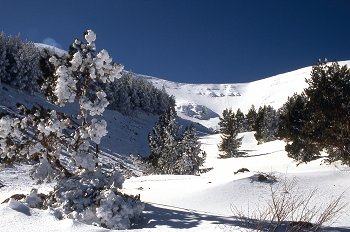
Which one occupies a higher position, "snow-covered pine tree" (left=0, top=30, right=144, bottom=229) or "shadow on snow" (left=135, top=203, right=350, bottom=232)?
"snow-covered pine tree" (left=0, top=30, right=144, bottom=229)

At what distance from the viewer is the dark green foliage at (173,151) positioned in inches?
1550

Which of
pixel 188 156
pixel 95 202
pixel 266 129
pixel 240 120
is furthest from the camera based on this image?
pixel 240 120

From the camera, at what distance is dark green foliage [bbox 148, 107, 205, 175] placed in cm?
3938

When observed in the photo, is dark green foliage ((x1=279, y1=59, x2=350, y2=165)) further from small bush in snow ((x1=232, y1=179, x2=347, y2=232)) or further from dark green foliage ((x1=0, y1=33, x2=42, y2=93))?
dark green foliage ((x1=0, y1=33, x2=42, y2=93))

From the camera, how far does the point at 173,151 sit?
42656 millimetres

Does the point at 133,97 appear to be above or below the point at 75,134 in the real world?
above

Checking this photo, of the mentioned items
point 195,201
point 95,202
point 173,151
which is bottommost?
point 95,202

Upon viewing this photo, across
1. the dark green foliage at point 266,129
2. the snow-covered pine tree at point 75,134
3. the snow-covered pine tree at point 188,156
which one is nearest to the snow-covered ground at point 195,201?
the snow-covered pine tree at point 75,134

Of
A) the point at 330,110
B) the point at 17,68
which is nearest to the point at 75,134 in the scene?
the point at 330,110

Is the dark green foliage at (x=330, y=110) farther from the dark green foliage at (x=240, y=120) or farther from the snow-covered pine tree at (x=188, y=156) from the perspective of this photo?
the dark green foliage at (x=240, y=120)

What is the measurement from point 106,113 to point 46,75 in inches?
2904

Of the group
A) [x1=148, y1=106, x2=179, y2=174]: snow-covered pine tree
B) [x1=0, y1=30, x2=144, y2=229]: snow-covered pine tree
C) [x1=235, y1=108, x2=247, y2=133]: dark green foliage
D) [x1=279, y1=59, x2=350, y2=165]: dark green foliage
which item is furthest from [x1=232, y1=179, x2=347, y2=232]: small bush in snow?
[x1=235, y1=108, x2=247, y2=133]: dark green foliage

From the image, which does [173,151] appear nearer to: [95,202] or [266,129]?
[95,202]

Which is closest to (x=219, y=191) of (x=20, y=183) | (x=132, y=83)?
(x=20, y=183)
